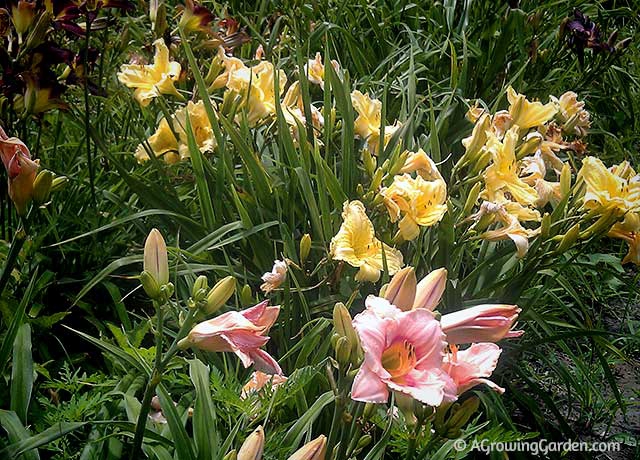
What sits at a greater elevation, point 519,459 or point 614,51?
point 614,51

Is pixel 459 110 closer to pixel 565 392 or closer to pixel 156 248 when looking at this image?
pixel 565 392

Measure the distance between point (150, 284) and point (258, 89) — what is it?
95cm

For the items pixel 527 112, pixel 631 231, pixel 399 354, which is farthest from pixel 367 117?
pixel 399 354

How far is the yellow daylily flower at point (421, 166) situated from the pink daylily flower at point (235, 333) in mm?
740

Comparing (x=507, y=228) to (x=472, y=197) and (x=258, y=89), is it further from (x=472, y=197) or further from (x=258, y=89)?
(x=258, y=89)

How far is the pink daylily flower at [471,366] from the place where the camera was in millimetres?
877

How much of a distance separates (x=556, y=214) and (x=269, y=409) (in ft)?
3.03

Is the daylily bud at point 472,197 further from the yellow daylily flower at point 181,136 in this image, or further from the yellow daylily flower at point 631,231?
the yellow daylily flower at point 181,136

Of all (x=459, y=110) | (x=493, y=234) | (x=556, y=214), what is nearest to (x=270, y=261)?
(x=493, y=234)

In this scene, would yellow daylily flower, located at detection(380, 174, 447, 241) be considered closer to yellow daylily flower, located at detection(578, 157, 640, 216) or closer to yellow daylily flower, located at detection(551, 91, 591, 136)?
yellow daylily flower, located at detection(578, 157, 640, 216)

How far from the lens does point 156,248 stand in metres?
0.93

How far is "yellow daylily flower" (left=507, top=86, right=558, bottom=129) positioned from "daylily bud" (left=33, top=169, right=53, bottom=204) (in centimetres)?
113

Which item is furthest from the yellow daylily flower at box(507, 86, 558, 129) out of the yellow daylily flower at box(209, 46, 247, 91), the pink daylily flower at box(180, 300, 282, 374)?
the pink daylily flower at box(180, 300, 282, 374)

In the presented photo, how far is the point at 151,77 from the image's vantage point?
182 cm
